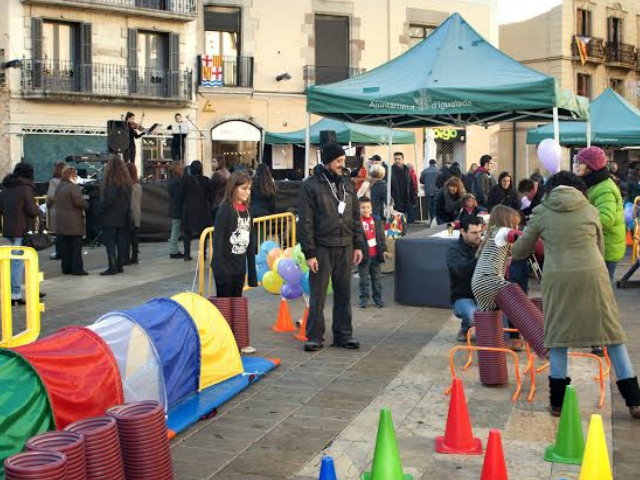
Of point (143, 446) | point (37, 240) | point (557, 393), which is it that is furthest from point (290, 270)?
point (143, 446)

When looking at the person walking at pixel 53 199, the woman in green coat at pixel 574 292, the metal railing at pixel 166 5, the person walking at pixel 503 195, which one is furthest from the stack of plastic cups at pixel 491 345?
the metal railing at pixel 166 5

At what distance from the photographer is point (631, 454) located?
5.57m

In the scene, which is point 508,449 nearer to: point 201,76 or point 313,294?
point 313,294

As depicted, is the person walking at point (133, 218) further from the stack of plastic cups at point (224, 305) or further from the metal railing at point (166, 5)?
the metal railing at point (166, 5)

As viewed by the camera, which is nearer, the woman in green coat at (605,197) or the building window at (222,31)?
the woman in green coat at (605,197)

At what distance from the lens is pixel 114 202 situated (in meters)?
13.7

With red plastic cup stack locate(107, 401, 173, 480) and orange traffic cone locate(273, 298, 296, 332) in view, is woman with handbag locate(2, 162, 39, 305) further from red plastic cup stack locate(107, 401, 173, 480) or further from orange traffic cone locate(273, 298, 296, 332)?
red plastic cup stack locate(107, 401, 173, 480)

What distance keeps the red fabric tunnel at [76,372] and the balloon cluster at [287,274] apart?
3560 millimetres

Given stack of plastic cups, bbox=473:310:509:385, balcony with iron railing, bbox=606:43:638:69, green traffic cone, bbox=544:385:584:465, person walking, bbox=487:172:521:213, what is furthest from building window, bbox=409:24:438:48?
green traffic cone, bbox=544:385:584:465

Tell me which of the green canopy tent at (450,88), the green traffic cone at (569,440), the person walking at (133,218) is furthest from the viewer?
the person walking at (133,218)

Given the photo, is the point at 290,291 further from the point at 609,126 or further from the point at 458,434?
the point at 609,126

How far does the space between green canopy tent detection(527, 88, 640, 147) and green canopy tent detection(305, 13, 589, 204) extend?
23.1 ft

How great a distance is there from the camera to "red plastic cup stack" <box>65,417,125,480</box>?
14.6ft

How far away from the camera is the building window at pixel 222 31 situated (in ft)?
105
